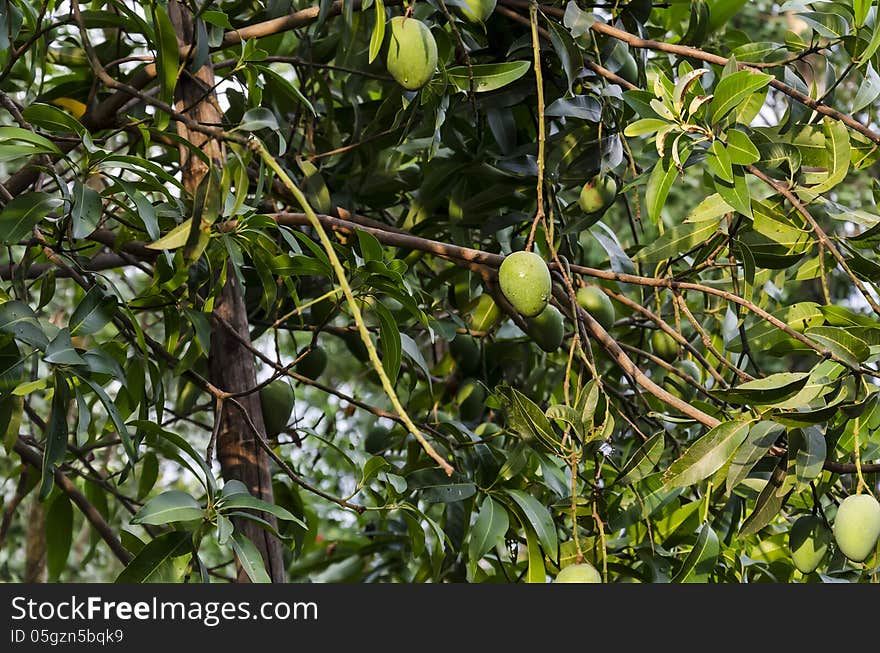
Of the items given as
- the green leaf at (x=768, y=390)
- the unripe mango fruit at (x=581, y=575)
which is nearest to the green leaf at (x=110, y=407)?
the unripe mango fruit at (x=581, y=575)

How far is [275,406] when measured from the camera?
3.82 feet

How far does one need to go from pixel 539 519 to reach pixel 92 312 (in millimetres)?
472

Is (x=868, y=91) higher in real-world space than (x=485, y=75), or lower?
lower

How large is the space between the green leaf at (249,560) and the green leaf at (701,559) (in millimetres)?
371

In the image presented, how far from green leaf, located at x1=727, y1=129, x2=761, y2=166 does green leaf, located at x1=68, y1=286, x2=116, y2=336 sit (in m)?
0.58

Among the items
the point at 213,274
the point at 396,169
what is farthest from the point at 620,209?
the point at 213,274

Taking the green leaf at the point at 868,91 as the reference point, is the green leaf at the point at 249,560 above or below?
below

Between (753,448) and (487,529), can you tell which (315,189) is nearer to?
(487,529)

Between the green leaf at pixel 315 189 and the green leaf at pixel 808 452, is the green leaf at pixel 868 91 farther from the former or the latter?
the green leaf at pixel 315 189

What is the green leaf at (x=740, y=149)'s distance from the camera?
833 millimetres

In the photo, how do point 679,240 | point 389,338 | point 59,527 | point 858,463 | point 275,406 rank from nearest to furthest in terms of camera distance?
1. point 858,463
2. point 389,338
3. point 679,240
4. point 275,406
5. point 59,527

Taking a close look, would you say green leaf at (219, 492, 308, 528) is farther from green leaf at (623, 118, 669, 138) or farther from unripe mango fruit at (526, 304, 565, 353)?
green leaf at (623, 118, 669, 138)

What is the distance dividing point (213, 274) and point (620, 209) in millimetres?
3486

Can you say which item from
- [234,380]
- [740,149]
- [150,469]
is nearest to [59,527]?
[150,469]
